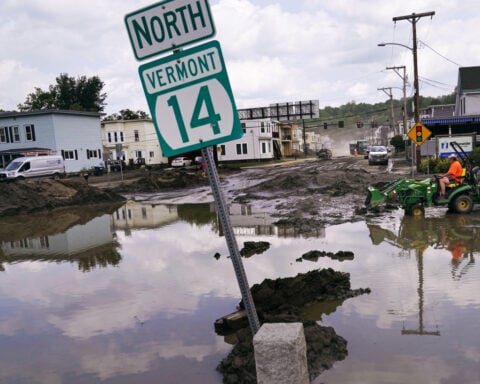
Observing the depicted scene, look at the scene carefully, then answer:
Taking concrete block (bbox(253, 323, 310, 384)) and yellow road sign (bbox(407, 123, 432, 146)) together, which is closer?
concrete block (bbox(253, 323, 310, 384))

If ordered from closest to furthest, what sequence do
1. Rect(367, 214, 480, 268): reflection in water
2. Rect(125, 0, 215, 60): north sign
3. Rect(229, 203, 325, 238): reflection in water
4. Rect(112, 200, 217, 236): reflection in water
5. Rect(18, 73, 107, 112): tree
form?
Rect(125, 0, 215, 60): north sign
Rect(367, 214, 480, 268): reflection in water
Rect(229, 203, 325, 238): reflection in water
Rect(112, 200, 217, 236): reflection in water
Rect(18, 73, 107, 112): tree

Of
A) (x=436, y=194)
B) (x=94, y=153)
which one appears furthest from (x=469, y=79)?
(x=94, y=153)

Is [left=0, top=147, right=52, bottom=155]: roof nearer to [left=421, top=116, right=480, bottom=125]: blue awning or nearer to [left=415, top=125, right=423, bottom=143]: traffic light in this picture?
[left=421, top=116, right=480, bottom=125]: blue awning

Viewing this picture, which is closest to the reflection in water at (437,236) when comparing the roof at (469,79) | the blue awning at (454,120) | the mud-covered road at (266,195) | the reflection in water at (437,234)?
the reflection in water at (437,234)

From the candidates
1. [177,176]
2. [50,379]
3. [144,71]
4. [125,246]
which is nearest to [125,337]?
[50,379]

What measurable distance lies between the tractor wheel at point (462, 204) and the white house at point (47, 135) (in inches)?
1592

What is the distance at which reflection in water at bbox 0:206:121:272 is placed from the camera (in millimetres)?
12516

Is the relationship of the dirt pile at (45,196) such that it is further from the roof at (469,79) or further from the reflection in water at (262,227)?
the roof at (469,79)

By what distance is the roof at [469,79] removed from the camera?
48.1 meters

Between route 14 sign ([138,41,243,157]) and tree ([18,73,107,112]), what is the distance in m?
87.2

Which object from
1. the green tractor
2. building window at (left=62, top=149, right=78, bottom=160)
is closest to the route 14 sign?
the green tractor

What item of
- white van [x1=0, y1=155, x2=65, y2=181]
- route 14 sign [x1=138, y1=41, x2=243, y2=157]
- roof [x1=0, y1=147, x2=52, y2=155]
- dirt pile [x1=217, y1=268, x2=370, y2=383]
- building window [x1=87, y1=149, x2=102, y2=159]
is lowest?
dirt pile [x1=217, y1=268, x2=370, y2=383]

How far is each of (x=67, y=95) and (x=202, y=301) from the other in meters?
88.1

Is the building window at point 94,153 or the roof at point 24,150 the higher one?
the roof at point 24,150
